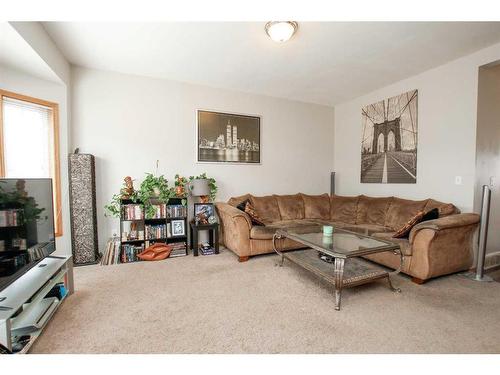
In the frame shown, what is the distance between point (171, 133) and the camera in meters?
3.43

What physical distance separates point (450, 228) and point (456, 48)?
2038 mm

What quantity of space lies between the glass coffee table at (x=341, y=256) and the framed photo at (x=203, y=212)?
1.22 metres

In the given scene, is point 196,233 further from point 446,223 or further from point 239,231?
point 446,223

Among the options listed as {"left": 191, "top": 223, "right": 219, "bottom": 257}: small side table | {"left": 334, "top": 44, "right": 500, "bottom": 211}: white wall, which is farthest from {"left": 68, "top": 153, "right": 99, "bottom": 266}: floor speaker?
{"left": 334, "top": 44, "right": 500, "bottom": 211}: white wall

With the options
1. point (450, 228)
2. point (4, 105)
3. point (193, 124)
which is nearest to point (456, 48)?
point (450, 228)

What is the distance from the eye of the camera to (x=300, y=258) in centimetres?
241

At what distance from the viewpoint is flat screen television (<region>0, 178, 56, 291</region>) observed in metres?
1.40

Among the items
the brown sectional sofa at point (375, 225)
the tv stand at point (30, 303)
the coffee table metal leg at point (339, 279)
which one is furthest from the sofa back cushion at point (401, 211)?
the tv stand at point (30, 303)

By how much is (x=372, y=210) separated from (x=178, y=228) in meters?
2.99

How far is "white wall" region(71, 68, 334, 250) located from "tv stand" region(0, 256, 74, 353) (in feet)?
4.72

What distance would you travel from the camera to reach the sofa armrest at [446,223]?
2.17 meters

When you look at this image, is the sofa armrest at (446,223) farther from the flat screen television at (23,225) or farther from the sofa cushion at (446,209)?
the flat screen television at (23,225)

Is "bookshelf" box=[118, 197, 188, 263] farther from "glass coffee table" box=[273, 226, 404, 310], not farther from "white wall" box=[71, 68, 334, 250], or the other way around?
"glass coffee table" box=[273, 226, 404, 310]
